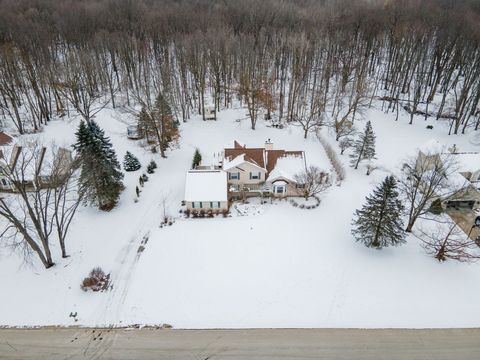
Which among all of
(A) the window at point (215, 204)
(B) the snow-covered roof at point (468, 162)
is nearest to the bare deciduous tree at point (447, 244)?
(B) the snow-covered roof at point (468, 162)

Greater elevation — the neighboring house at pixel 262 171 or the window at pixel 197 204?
the neighboring house at pixel 262 171

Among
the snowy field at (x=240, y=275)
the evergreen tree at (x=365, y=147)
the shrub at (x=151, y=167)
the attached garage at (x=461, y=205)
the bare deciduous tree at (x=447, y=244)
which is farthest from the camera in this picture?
the shrub at (x=151, y=167)

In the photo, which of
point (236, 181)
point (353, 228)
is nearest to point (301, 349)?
point (353, 228)

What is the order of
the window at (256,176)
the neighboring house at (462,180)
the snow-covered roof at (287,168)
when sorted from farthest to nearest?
the window at (256,176) < the snow-covered roof at (287,168) < the neighboring house at (462,180)

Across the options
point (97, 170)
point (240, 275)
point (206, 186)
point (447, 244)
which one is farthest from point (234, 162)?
point (447, 244)

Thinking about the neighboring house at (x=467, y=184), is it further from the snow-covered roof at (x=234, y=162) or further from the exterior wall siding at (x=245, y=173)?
the snow-covered roof at (x=234, y=162)

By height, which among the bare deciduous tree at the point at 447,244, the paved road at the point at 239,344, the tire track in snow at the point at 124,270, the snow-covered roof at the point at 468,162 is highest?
the snow-covered roof at the point at 468,162

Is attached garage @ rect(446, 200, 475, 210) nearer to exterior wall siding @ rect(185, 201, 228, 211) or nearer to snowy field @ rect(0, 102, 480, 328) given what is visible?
snowy field @ rect(0, 102, 480, 328)
